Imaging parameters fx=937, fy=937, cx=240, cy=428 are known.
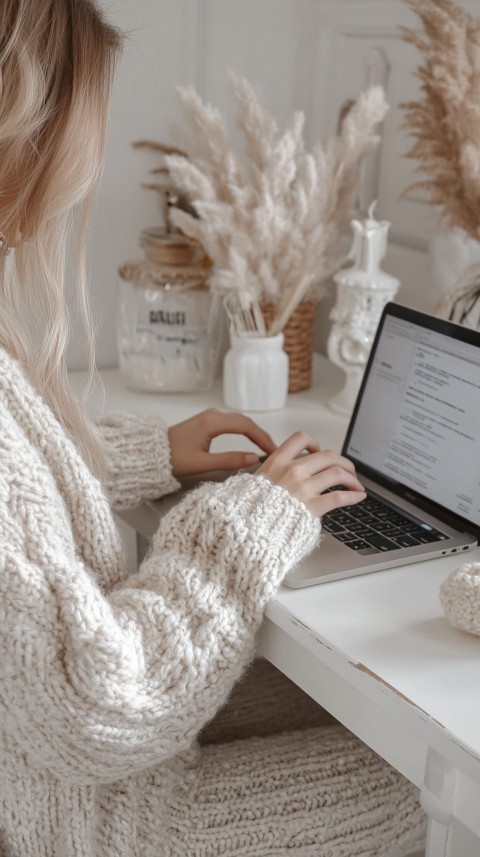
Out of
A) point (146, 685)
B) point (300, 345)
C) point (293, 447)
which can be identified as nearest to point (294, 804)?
point (146, 685)

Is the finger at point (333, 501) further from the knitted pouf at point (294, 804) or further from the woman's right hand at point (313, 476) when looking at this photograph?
the knitted pouf at point (294, 804)

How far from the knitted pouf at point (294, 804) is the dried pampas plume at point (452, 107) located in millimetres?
615

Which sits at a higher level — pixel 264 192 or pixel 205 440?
pixel 264 192

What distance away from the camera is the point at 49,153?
2.60ft

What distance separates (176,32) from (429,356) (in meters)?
0.75

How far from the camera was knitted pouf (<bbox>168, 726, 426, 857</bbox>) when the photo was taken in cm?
81

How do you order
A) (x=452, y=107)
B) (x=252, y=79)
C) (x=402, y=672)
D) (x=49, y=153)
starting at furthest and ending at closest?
(x=252, y=79) → (x=452, y=107) → (x=49, y=153) → (x=402, y=672)

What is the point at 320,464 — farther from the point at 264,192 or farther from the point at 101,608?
the point at 264,192

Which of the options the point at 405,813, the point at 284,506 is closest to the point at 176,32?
the point at 284,506

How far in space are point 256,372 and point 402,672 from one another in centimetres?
65

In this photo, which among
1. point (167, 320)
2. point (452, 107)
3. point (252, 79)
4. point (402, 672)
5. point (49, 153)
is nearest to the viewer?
point (402, 672)

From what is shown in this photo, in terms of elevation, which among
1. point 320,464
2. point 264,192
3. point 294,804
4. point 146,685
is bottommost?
point 294,804

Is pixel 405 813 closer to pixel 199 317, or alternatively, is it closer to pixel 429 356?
pixel 429 356

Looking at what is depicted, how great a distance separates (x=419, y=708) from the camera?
0.62 m
